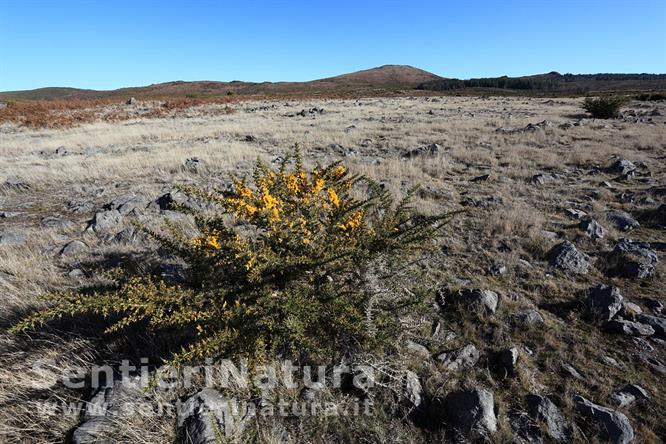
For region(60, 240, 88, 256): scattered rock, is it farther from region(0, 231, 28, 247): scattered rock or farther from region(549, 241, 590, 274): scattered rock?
region(549, 241, 590, 274): scattered rock

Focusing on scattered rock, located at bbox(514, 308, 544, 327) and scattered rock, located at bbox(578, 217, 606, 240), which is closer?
scattered rock, located at bbox(514, 308, 544, 327)

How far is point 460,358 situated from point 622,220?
16.2ft

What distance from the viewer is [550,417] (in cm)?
252

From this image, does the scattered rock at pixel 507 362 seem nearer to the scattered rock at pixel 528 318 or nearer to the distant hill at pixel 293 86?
the scattered rock at pixel 528 318

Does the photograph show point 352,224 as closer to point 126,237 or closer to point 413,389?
point 413,389

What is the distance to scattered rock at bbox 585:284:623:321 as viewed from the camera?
3549 mm

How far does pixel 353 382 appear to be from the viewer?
271cm

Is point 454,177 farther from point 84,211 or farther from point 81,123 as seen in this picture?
point 81,123

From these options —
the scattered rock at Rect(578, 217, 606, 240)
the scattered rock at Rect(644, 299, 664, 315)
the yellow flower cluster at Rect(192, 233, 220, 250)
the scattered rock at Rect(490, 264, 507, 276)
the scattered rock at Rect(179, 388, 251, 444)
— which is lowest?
the scattered rock at Rect(644, 299, 664, 315)

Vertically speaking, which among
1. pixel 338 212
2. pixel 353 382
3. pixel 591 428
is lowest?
pixel 591 428

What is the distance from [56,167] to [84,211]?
4.89 metres

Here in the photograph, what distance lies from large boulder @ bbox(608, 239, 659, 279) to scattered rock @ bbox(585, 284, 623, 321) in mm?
891

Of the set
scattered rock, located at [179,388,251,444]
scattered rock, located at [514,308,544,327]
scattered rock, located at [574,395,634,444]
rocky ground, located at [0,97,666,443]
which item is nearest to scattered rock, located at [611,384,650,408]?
rocky ground, located at [0,97,666,443]

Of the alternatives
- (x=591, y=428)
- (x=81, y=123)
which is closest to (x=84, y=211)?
(x=591, y=428)
